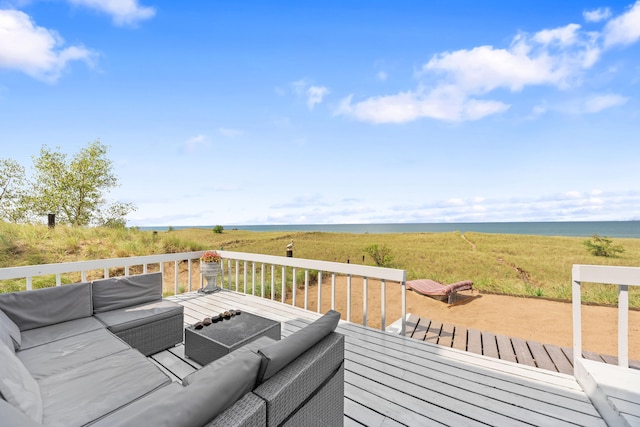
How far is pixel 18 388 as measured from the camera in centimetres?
123

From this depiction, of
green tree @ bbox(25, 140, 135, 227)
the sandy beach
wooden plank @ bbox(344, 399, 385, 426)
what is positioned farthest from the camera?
green tree @ bbox(25, 140, 135, 227)

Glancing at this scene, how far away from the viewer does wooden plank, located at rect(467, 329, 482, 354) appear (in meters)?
2.99

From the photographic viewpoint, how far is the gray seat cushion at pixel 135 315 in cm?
245

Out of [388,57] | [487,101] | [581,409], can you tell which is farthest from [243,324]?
[487,101]

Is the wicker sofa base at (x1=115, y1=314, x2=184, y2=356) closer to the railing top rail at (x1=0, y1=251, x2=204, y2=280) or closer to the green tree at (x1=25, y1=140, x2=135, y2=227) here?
the railing top rail at (x1=0, y1=251, x2=204, y2=280)

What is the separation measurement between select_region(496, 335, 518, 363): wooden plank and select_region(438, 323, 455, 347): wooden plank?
508mm

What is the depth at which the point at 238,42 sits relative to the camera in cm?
568

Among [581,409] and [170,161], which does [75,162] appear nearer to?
[170,161]

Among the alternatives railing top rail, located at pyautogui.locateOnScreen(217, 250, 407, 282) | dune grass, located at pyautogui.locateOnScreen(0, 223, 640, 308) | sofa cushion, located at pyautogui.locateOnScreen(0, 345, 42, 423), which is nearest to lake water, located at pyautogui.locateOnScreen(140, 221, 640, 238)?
dune grass, located at pyautogui.locateOnScreen(0, 223, 640, 308)

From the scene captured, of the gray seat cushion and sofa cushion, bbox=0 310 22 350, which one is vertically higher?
sofa cushion, bbox=0 310 22 350

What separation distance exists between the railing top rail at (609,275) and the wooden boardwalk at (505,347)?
1048mm

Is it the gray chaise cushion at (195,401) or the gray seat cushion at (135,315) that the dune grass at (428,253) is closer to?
the gray seat cushion at (135,315)

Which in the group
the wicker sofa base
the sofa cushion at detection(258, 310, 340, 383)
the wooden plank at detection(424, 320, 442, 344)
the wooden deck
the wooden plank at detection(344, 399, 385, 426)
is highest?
the sofa cushion at detection(258, 310, 340, 383)

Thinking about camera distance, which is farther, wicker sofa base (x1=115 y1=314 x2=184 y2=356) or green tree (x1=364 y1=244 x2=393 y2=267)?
green tree (x1=364 y1=244 x2=393 y2=267)
